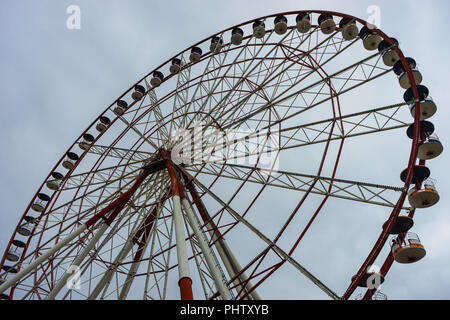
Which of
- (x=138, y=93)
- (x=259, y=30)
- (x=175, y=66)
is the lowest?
(x=138, y=93)

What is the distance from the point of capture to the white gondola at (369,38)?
576 inches

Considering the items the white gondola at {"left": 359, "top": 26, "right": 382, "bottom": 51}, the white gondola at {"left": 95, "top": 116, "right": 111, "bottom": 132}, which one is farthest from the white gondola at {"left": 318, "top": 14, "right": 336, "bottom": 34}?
the white gondola at {"left": 95, "top": 116, "right": 111, "bottom": 132}

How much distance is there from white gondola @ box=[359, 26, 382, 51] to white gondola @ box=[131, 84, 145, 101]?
1062cm

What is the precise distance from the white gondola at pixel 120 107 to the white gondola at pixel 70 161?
9.80ft

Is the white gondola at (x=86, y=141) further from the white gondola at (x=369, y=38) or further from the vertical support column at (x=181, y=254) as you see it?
the white gondola at (x=369, y=38)

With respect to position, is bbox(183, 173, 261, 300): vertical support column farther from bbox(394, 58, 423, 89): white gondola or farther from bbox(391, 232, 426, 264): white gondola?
bbox(394, 58, 423, 89): white gondola

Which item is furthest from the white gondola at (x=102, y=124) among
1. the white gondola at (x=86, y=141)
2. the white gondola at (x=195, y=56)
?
the white gondola at (x=195, y=56)

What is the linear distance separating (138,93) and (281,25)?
7.71 m

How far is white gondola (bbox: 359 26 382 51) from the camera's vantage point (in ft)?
48.0

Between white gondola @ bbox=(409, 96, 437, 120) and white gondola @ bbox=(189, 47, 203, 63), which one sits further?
white gondola @ bbox=(189, 47, 203, 63)

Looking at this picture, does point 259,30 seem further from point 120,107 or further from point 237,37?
point 120,107

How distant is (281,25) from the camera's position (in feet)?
55.9

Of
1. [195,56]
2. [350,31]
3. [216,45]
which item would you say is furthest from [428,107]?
[195,56]
